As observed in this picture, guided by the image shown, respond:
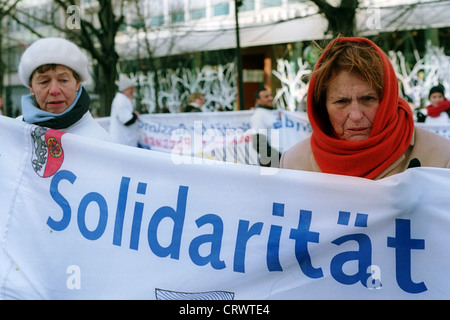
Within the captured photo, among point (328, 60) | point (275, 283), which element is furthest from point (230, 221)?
point (328, 60)

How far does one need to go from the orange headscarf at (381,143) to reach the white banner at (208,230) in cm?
8

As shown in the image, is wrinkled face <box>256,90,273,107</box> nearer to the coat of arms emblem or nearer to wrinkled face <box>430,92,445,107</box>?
wrinkled face <box>430,92,445,107</box>

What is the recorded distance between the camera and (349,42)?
2.30 metres

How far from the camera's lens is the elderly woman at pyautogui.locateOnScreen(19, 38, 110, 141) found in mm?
2996

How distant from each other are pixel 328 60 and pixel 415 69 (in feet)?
54.5

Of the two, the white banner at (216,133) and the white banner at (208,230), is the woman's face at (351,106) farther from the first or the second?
the white banner at (216,133)

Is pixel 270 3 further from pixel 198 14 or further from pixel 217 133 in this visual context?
pixel 217 133

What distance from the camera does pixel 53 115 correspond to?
114 inches

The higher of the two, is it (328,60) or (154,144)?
(328,60)

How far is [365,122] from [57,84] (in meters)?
1.75

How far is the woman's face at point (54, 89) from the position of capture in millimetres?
3012

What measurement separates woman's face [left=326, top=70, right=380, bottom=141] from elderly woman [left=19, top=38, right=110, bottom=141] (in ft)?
4.43

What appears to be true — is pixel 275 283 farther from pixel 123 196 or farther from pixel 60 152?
pixel 60 152
